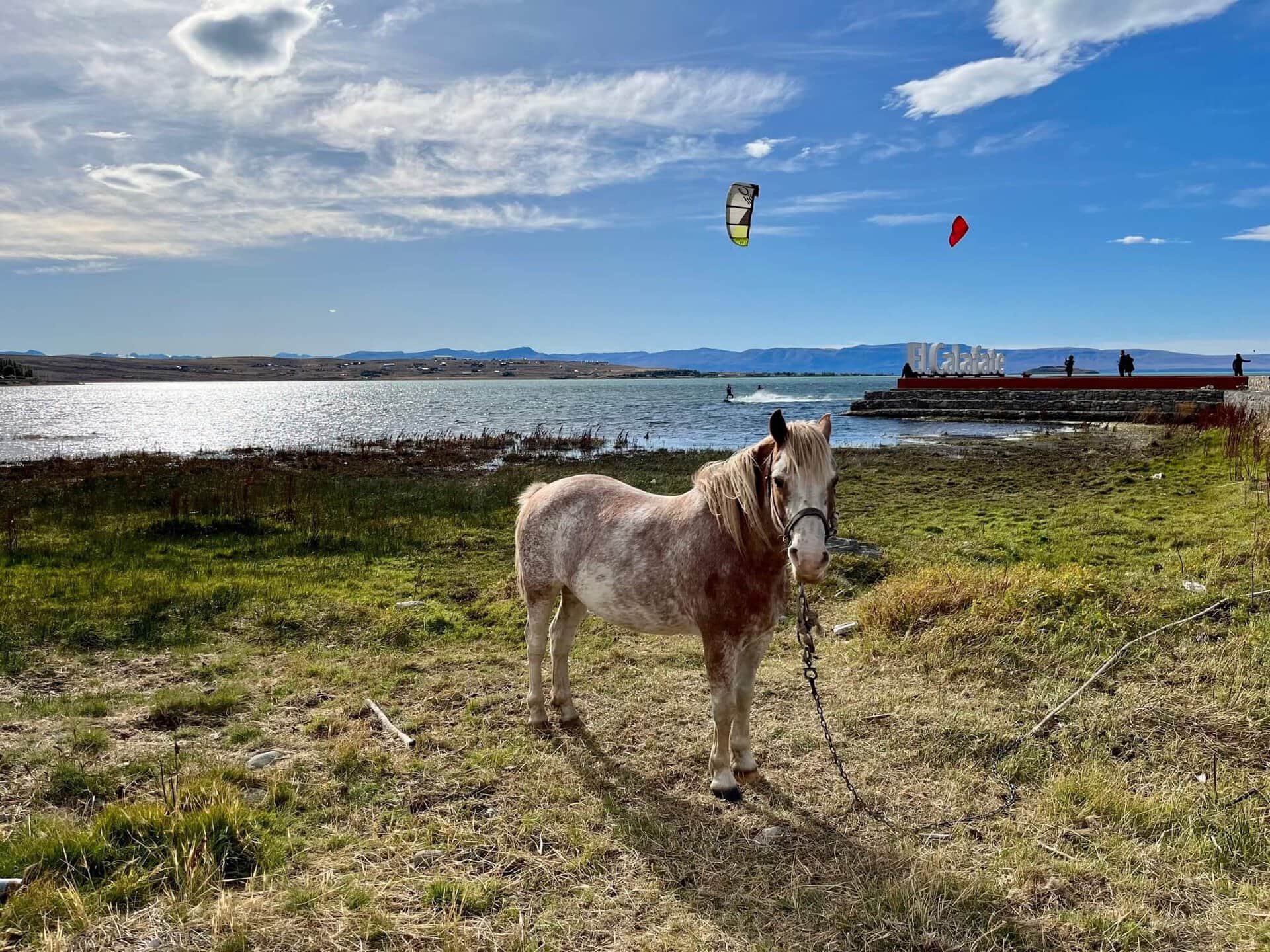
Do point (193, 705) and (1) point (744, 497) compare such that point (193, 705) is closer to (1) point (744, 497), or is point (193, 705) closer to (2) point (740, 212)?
(1) point (744, 497)

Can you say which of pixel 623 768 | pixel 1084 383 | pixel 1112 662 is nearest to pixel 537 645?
pixel 623 768

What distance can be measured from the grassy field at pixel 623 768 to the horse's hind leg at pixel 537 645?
0.28 meters

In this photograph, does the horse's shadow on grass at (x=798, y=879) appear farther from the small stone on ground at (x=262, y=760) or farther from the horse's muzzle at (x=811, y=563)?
the small stone on ground at (x=262, y=760)

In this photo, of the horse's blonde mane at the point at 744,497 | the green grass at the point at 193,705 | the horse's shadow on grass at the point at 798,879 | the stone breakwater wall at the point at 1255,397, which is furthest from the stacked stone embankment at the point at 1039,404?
the green grass at the point at 193,705

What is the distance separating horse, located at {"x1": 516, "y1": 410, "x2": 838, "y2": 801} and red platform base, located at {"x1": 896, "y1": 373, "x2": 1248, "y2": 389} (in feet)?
157

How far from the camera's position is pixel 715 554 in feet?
17.3

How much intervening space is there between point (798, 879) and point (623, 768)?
6.23 ft

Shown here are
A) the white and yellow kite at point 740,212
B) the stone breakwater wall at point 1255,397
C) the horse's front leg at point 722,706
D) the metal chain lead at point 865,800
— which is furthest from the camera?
the stone breakwater wall at point 1255,397

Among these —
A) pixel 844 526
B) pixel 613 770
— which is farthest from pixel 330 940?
pixel 844 526

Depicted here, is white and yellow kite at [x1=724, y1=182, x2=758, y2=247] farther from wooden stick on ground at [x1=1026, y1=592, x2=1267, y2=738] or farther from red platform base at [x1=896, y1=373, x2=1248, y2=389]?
red platform base at [x1=896, y1=373, x2=1248, y2=389]

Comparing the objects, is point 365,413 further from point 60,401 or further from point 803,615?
point 803,615

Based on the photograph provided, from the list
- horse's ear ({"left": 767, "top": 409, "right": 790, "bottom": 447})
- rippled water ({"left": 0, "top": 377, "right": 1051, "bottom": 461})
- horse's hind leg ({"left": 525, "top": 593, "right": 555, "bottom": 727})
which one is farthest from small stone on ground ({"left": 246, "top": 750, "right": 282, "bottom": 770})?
rippled water ({"left": 0, "top": 377, "right": 1051, "bottom": 461})

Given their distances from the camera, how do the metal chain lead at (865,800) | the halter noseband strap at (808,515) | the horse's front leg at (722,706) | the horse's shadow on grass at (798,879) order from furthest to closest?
the horse's front leg at (722,706) → the metal chain lead at (865,800) → the halter noseband strap at (808,515) → the horse's shadow on grass at (798,879)

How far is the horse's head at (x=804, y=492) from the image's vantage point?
423 cm
